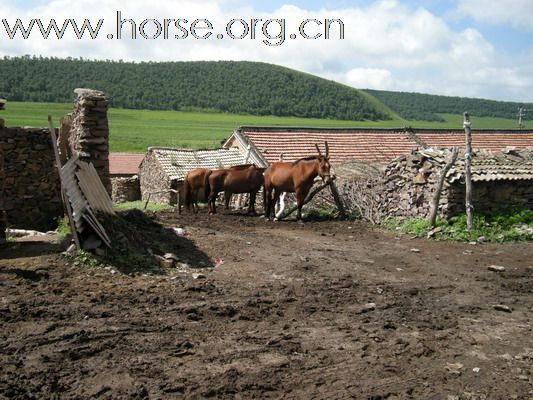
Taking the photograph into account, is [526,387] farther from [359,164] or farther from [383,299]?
[359,164]

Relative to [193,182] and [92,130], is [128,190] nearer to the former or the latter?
[193,182]

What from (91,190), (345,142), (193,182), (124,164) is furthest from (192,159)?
(124,164)

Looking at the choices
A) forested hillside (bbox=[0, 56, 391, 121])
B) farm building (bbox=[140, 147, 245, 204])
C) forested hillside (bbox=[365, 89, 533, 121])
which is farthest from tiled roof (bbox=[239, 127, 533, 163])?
forested hillside (bbox=[365, 89, 533, 121])

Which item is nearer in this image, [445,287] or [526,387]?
[526,387]

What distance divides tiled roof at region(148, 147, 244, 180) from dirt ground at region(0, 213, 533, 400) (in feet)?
46.5

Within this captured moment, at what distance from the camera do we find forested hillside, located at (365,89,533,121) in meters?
119

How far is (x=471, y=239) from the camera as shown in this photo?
41.0 ft

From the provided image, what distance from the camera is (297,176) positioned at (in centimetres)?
1558

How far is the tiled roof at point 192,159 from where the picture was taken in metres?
24.5

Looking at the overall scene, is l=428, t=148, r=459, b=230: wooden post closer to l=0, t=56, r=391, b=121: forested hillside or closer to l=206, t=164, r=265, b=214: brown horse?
l=206, t=164, r=265, b=214: brown horse

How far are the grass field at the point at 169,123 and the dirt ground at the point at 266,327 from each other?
179 ft

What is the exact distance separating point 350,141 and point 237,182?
1020cm

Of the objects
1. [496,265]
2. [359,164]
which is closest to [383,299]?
[496,265]

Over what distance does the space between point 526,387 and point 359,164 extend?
1409cm
